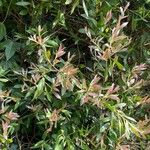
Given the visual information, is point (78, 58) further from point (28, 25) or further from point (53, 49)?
point (28, 25)

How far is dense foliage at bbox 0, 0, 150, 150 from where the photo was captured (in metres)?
2.00

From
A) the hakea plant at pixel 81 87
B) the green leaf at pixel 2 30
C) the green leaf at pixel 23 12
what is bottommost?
the hakea plant at pixel 81 87

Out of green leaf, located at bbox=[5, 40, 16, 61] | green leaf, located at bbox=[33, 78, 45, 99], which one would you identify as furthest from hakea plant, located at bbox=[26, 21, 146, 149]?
green leaf, located at bbox=[5, 40, 16, 61]

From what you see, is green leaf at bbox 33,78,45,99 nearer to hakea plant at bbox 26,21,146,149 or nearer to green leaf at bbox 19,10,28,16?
hakea plant at bbox 26,21,146,149

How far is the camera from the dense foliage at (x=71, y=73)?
2.00 metres

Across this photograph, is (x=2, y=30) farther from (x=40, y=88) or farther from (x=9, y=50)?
(x=40, y=88)

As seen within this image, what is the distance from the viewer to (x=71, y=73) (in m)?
1.95

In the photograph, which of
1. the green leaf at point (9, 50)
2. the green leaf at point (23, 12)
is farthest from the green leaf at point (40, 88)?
the green leaf at point (23, 12)

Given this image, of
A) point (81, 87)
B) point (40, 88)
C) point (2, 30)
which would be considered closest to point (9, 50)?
point (2, 30)

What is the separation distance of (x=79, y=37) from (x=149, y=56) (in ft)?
1.39

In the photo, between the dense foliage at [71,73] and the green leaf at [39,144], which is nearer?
the dense foliage at [71,73]

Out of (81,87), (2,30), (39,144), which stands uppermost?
(2,30)

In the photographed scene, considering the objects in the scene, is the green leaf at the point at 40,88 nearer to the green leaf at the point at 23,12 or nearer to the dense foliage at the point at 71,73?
the dense foliage at the point at 71,73

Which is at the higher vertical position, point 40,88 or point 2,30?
point 2,30
